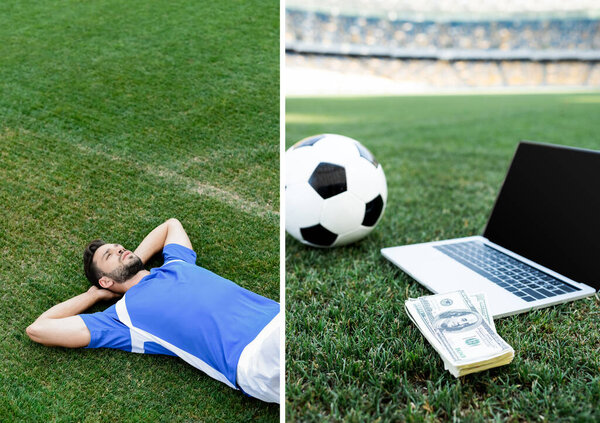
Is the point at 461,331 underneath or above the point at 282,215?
underneath

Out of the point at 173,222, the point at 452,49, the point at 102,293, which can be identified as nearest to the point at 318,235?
the point at 173,222

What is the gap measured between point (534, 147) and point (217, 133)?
2.11 m

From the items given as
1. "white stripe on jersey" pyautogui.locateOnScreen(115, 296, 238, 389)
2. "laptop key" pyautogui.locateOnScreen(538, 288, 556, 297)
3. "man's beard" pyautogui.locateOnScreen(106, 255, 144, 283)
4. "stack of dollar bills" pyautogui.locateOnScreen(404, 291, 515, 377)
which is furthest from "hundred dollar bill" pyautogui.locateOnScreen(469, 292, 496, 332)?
"man's beard" pyautogui.locateOnScreen(106, 255, 144, 283)

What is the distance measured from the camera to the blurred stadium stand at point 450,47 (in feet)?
112

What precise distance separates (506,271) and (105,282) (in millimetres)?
2070

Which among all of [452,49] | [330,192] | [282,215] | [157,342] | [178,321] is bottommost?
[452,49]

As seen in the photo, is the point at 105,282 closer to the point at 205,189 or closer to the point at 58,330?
the point at 58,330

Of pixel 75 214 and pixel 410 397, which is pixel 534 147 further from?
pixel 75 214

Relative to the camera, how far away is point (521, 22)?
119 feet

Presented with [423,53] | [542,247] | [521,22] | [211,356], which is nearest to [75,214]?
[211,356]

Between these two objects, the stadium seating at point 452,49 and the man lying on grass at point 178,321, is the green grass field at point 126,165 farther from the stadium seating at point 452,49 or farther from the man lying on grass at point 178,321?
the stadium seating at point 452,49

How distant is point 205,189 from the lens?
3.02m

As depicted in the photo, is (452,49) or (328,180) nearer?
(328,180)

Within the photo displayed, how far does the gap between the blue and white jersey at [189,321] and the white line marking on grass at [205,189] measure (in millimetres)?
761
